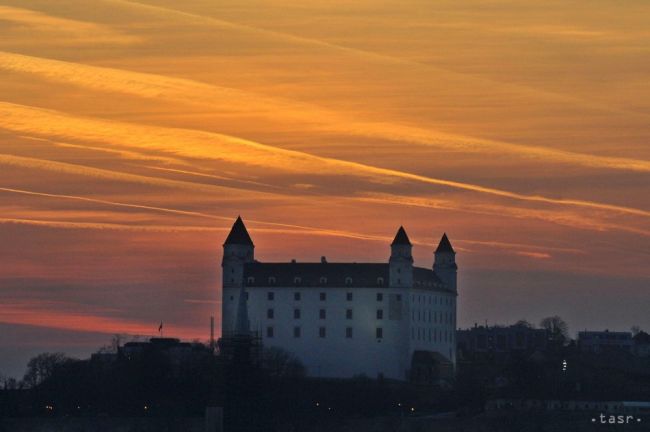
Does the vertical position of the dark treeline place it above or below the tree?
below

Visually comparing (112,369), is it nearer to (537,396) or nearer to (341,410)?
(341,410)

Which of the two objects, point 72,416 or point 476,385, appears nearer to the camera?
point 72,416

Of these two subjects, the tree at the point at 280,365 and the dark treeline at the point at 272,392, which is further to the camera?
the tree at the point at 280,365

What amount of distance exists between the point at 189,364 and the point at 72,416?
20194mm

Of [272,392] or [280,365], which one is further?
[280,365]

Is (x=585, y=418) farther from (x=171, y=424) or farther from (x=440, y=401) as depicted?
(x=171, y=424)

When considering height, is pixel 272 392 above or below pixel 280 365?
below

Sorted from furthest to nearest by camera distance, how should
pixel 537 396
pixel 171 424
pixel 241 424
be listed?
pixel 537 396, pixel 171 424, pixel 241 424

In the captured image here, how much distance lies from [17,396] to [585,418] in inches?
2061

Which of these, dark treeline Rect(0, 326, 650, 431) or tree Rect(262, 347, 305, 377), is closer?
dark treeline Rect(0, 326, 650, 431)

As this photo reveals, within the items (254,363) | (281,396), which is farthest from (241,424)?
(281,396)

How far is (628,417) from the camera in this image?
17788 cm

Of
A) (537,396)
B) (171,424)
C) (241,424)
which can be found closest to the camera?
(241,424)

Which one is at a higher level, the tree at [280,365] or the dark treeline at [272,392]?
the tree at [280,365]
